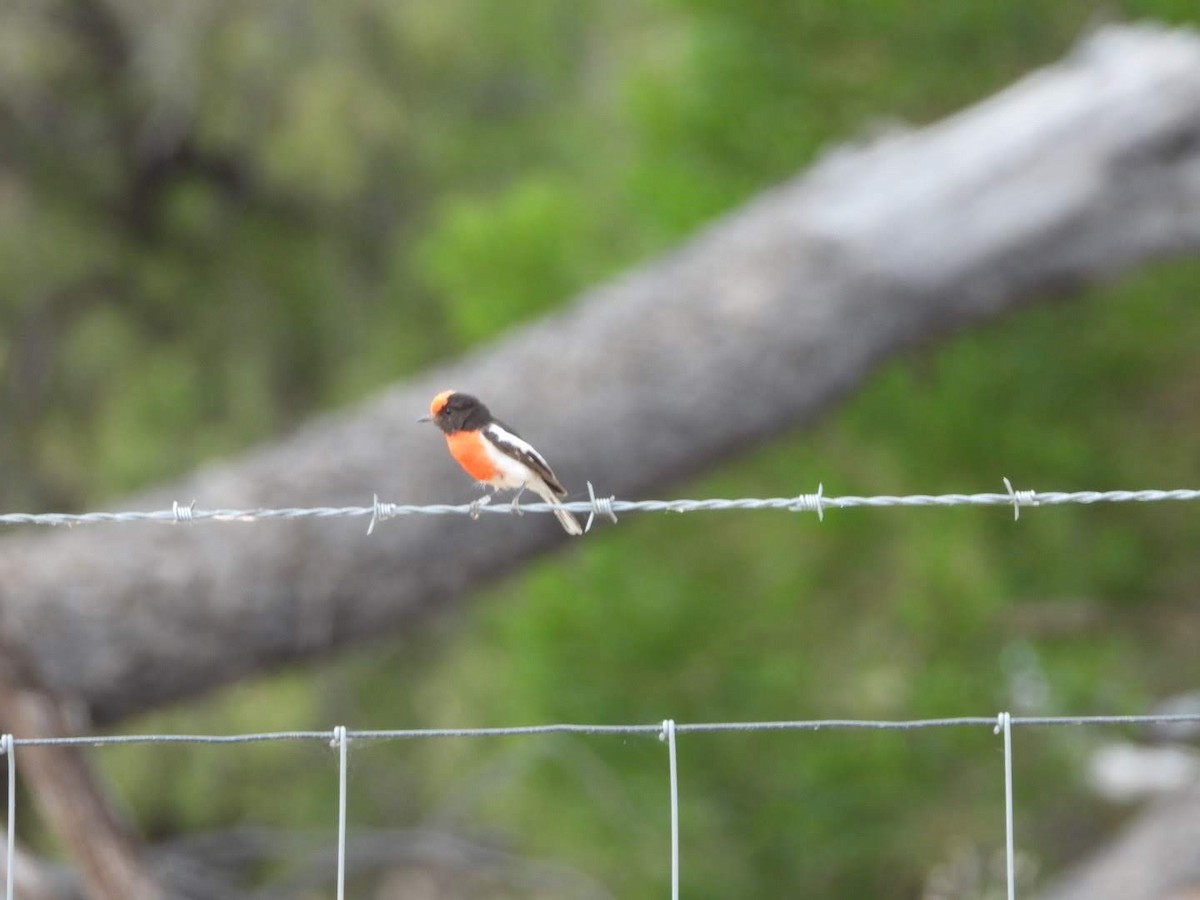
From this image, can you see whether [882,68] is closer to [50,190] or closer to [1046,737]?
[1046,737]

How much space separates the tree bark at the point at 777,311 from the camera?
4.51 meters

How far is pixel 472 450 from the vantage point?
7.75ft

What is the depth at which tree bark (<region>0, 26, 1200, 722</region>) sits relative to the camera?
451cm

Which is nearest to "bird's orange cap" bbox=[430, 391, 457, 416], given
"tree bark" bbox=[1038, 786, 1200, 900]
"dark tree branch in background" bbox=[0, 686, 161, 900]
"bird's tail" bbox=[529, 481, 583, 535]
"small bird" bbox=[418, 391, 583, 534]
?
"small bird" bbox=[418, 391, 583, 534]

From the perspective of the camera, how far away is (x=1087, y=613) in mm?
5414

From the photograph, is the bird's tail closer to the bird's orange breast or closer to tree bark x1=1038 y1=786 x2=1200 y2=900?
the bird's orange breast

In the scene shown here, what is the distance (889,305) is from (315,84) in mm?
4388

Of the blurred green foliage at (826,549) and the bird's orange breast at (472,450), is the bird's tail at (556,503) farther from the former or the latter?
the blurred green foliage at (826,549)

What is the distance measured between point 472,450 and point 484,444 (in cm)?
2

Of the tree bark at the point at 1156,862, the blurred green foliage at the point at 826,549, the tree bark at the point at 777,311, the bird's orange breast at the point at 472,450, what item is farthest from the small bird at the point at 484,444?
the tree bark at the point at 1156,862

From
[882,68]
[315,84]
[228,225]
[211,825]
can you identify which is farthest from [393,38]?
[211,825]

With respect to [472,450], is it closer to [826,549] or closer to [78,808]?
[78,808]

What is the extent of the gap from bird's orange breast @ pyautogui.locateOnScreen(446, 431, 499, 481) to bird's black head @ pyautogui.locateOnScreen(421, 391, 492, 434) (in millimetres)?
10

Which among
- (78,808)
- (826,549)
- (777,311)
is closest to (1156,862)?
(826,549)
